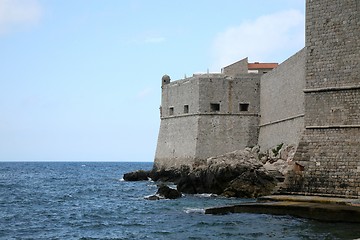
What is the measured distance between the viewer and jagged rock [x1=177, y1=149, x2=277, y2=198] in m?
21.8

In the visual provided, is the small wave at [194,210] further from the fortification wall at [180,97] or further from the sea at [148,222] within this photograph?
the fortification wall at [180,97]

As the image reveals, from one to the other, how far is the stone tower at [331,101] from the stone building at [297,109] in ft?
0.09

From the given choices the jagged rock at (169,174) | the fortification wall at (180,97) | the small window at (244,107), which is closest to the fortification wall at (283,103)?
the small window at (244,107)

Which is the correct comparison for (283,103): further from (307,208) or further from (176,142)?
(307,208)

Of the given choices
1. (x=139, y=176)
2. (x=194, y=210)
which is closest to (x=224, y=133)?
(x=139, y=176)

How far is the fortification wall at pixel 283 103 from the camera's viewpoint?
22562 millimetres

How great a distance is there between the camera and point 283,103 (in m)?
25.1

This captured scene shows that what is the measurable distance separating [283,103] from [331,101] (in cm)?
824

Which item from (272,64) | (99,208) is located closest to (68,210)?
(99,208)

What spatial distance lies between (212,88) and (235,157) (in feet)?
14.7

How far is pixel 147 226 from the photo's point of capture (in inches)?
645

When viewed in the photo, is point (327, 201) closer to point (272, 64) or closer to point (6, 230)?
point (6, 230)

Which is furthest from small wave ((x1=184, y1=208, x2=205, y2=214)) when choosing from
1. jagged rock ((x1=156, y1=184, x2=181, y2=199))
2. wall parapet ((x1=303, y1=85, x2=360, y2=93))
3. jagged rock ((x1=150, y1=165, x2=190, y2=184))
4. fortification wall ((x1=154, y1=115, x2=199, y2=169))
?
fortification wall ((x1=154, y1=115, x2=199, y2=169))

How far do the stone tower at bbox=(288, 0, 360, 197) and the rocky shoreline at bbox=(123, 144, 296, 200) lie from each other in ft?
10.2
